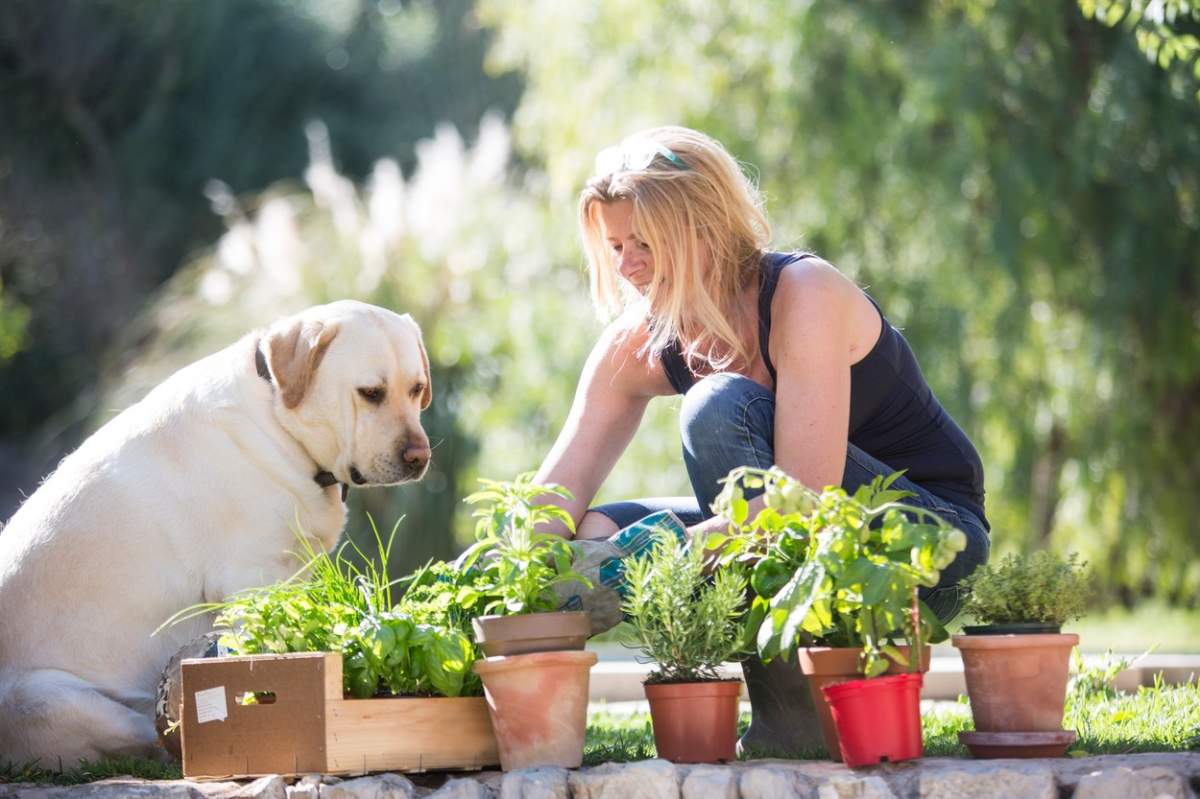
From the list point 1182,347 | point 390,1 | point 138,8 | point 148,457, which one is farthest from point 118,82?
point 148,457

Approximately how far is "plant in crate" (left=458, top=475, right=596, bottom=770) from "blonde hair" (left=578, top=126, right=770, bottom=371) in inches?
24.6

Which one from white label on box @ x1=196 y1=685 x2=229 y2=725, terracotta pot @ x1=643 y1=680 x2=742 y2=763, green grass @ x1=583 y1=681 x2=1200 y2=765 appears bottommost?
green grass @ x1=583 y1=681 x2=1200 y2=765

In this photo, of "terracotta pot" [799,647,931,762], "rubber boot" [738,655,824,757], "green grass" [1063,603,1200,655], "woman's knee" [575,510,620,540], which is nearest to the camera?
"terracotta pot" [799,647,931,762]

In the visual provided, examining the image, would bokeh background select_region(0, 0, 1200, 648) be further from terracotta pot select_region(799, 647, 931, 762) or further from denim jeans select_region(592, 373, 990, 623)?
terracotta pot select_region(799, 647, 931, 762)

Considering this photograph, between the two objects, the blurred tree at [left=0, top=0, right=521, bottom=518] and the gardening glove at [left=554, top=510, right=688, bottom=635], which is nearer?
the gardening glove at [left=554, top=510, right=688, bottom=635]

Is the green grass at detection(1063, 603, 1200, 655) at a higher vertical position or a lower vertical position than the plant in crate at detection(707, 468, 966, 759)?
lower

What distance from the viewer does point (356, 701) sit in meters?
2.30

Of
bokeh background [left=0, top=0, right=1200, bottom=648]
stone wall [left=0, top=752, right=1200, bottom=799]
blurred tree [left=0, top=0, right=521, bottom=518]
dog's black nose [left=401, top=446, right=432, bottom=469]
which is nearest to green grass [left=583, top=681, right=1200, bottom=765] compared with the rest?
stone wall [left=0, top=752, right=1200, bottom=799]

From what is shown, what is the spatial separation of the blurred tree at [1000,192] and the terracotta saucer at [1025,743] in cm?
487

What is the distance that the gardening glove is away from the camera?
246 centimetres

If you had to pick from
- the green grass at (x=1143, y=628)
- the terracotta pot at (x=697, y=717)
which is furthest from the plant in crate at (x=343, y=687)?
the green grass at (x=1143, y=628)

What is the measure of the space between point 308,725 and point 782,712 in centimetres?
92

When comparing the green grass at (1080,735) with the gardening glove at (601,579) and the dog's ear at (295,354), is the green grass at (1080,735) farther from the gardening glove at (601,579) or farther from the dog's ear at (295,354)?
the dog's ear at (295,354)

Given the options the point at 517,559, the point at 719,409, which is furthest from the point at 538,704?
the point at 719,409
